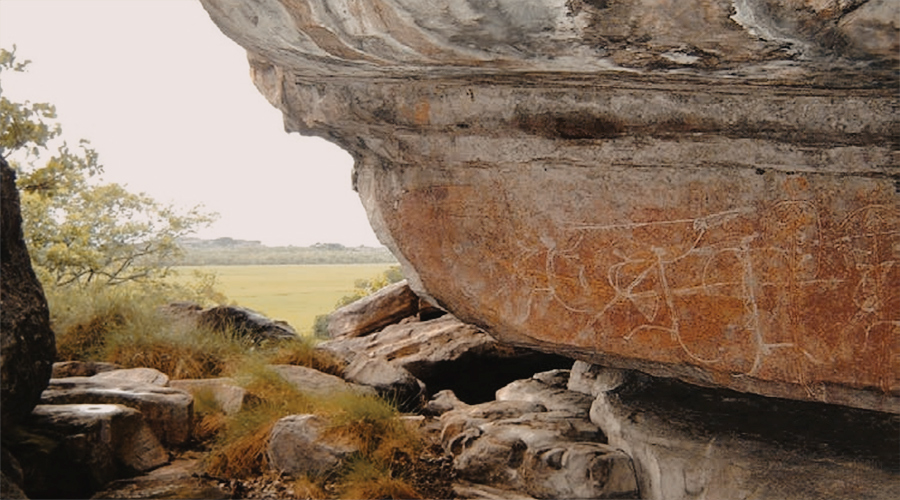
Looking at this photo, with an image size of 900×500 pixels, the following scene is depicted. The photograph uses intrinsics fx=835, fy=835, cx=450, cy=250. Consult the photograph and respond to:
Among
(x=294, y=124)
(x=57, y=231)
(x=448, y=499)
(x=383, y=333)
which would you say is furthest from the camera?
(x=57, y=231)

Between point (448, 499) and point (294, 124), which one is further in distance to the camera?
point (448, 499)

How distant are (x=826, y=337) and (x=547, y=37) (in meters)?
2.26

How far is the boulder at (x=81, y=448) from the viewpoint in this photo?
17.7 feet

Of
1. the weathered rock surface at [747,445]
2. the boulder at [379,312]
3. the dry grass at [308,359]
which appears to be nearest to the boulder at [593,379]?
the weathered rock surface at [747,445]

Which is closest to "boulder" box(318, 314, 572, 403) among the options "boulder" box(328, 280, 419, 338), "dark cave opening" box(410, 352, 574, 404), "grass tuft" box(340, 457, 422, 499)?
"dark cave opening" box(410, 352, 574, 404)

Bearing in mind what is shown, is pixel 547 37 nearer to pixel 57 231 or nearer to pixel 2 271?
pixel 2 271

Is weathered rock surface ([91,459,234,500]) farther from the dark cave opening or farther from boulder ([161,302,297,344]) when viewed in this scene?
boulder ([161,302,297,344])

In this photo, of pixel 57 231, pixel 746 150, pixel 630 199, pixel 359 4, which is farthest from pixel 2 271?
pixel 57 231

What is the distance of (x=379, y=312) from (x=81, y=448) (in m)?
4.92

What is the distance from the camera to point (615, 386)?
6359 millimetres

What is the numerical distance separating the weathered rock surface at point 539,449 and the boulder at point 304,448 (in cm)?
84

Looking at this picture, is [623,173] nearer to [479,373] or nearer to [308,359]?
[479,373]

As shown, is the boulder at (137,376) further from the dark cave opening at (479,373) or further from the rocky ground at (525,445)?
the dark cave opening at (479,373)

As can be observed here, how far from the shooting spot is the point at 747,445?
493 centimetres
